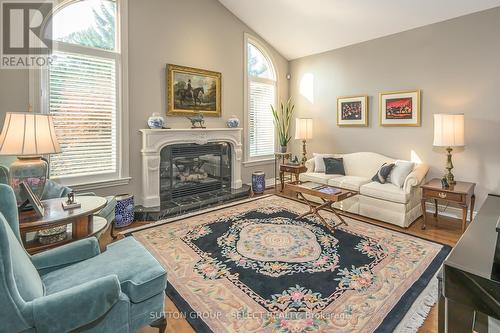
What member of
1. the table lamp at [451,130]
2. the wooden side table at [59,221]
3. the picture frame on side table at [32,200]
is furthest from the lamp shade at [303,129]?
the picture frame on side table at [32,200]

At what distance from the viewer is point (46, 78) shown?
336 centimetres

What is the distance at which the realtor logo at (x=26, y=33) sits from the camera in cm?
315

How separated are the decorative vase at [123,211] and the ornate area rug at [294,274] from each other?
0.42 meters

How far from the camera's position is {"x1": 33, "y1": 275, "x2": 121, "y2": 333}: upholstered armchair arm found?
1.19 metres

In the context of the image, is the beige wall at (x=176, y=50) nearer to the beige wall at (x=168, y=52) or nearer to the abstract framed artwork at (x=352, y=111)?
the beige wall at (x=168, y=52)

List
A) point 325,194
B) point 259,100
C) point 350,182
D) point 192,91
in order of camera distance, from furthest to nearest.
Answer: point 259,100 < point 192,91 < point 350,182 < point 325,194

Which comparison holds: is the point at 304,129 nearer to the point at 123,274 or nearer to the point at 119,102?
the point at 119,102

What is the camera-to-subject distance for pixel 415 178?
369cm

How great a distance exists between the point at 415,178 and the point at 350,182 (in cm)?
90

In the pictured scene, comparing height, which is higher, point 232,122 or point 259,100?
point 259,100

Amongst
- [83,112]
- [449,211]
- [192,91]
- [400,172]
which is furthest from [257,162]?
[449,211]

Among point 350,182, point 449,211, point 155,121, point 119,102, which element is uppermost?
point 119,102

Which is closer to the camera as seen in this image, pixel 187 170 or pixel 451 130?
pixel 451 130

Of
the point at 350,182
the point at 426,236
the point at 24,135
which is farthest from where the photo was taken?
the point at 350,182
